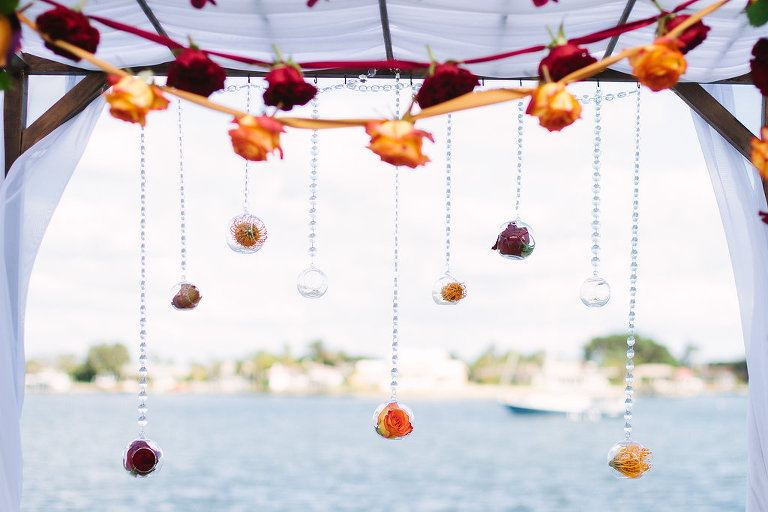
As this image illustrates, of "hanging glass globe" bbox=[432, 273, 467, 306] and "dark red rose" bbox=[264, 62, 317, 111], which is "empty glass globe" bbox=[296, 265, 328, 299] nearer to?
"hanging glass globe" bbox=[432, 273, 467, 306]

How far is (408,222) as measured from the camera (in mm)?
44531

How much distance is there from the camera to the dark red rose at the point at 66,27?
2154 millimetres

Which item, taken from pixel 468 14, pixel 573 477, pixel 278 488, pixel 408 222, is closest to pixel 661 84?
pixel 468 14

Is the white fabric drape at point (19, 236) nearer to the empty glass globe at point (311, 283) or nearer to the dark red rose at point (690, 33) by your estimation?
the empty glass globe at point (311, 283)

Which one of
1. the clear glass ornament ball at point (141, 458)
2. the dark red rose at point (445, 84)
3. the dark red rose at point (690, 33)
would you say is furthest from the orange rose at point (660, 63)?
the clear glass ornament ball at point (141, 458)

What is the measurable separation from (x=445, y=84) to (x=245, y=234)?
1257 mm

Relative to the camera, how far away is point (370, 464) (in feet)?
103

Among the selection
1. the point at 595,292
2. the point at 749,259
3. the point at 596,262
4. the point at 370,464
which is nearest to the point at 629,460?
the point at 595,292

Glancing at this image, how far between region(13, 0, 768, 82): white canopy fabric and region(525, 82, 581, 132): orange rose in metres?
0.83

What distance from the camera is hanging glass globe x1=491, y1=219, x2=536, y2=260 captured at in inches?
124

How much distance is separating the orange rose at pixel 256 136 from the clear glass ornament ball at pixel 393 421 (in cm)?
120

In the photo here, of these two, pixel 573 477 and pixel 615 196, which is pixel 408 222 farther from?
pixel 573 477

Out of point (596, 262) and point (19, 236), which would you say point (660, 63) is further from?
point (19, 236)

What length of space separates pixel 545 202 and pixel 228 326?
22.5 metres
